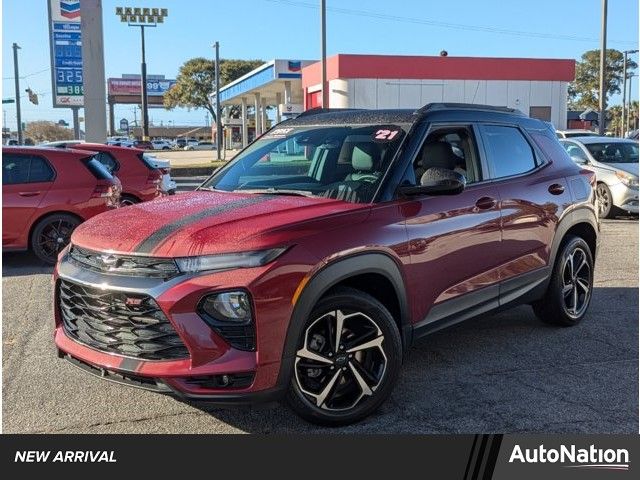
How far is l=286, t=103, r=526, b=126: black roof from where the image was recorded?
4557 millimetres

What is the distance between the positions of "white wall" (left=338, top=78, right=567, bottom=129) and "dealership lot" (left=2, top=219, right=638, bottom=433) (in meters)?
27.1

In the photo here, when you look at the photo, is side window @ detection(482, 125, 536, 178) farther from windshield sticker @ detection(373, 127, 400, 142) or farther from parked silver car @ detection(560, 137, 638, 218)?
parked silver car @ detection(560, 137, 638, 218)

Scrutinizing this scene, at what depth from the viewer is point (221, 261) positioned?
3.30 m

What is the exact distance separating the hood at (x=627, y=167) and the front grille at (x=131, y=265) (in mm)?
11473

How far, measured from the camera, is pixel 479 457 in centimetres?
334

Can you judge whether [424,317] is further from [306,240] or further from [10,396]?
[10,396]

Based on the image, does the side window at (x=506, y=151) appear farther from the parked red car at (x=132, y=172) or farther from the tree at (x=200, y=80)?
the tree at (x=200, y=80)

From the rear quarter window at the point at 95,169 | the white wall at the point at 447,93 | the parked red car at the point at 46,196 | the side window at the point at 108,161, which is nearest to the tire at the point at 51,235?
the parked red car at the point at 46,196

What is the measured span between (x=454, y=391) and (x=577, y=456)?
3.41 ft

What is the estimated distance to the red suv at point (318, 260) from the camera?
3268mm

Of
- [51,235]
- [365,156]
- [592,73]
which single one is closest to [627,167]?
[365,156]

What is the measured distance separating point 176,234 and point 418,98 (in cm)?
3065

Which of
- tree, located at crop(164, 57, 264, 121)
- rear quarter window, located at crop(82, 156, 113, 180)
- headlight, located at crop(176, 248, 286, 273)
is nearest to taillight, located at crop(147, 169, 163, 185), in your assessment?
rear quarter window, located at crop(82, 156, 113, 180)

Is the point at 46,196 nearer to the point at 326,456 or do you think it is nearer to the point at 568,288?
the point at 568,288
